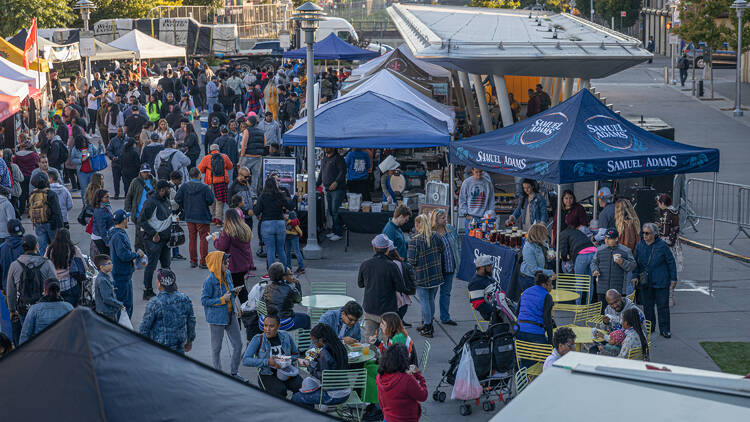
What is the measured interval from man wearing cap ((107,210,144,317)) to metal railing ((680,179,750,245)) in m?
10.7

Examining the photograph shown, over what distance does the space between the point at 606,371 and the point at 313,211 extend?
38.7ft

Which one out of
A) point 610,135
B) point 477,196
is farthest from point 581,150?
point 477,196

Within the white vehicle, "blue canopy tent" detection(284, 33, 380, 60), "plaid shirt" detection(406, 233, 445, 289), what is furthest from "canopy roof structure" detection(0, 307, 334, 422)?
the white vehicle

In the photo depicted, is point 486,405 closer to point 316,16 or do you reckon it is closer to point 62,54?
point 316,16

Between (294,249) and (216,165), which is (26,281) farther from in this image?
(216,165)

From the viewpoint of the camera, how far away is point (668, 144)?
42.6 feet

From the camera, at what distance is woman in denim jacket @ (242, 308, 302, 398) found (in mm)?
8625

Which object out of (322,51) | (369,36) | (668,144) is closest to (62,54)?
(322,51)

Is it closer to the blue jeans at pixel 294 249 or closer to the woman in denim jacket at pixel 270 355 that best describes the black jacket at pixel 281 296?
the woman in denim jacket at pixel 270 355

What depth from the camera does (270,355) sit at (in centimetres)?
868

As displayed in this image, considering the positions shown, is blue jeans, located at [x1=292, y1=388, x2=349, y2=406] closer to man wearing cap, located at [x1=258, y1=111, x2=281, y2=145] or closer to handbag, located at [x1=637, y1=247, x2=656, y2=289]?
handbag, located at [x1=637, y1=247, x2=656, y2=289]

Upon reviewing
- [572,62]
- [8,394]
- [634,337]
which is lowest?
[634,337]

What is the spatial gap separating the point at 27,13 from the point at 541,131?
35836 mm

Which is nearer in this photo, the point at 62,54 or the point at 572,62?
the point at 572,62
